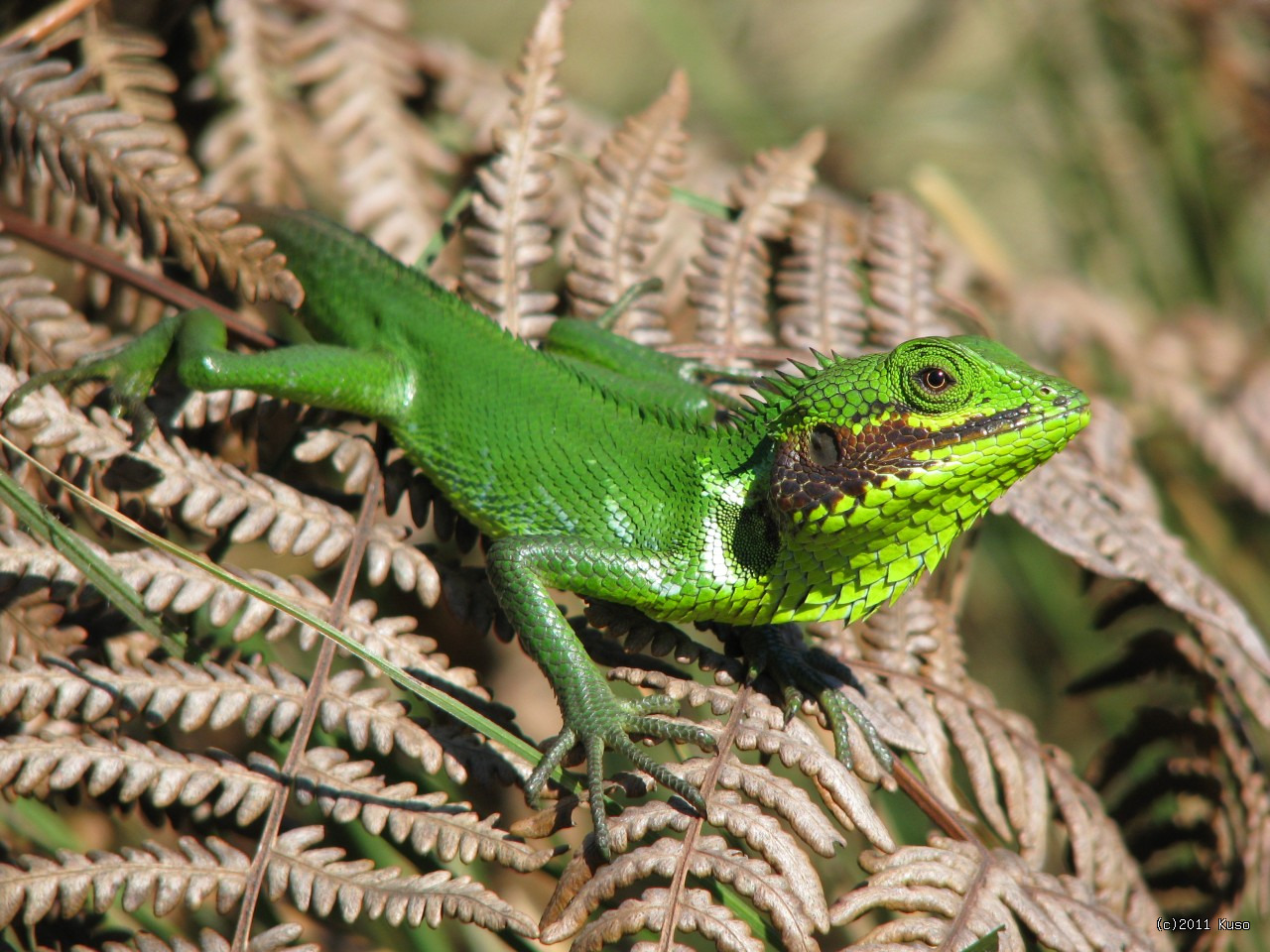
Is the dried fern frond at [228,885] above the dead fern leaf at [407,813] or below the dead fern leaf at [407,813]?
below

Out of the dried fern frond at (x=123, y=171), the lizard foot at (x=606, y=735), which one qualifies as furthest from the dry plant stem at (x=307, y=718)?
the dried fern frond at (x=123, y=171)

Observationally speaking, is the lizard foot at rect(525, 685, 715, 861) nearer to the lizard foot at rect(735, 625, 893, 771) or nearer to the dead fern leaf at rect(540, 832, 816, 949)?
the dead fern leaf at rect(540, 832, 816, 949)

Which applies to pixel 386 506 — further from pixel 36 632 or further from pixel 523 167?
pixel 523 167

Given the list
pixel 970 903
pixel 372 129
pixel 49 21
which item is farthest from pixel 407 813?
pixel 49 21

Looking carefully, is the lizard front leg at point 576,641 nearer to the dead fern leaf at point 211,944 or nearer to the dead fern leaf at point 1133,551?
the dead fern leaf at point 211,944

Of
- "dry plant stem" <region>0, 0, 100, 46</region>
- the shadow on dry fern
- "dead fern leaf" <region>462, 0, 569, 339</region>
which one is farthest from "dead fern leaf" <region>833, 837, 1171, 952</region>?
"dry plant stem" <region>0, 0, 100, 46</region>

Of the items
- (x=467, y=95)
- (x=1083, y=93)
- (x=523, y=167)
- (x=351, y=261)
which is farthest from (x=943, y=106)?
(x=351, y=261)
